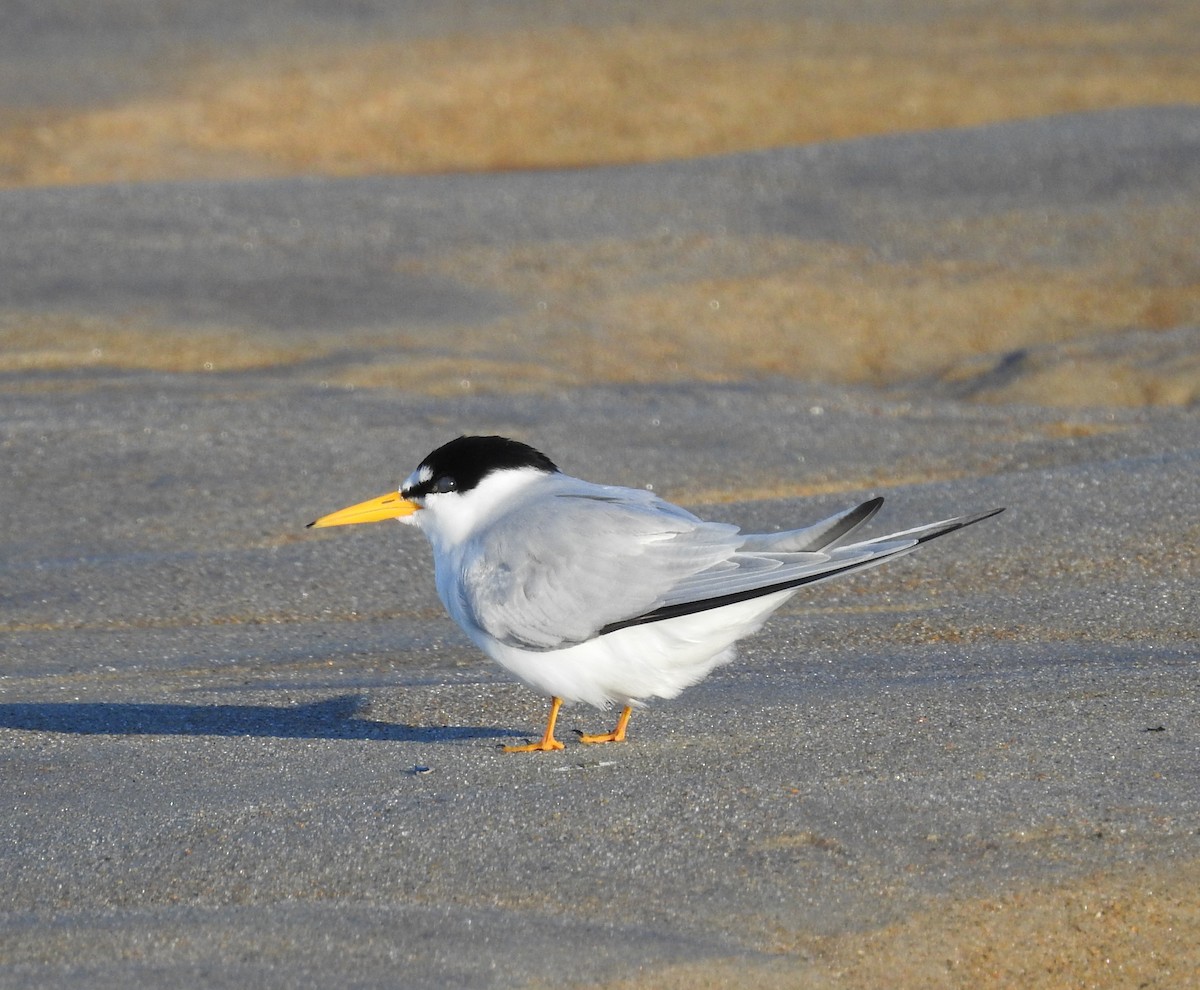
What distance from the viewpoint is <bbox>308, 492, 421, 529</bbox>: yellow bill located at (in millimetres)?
4785

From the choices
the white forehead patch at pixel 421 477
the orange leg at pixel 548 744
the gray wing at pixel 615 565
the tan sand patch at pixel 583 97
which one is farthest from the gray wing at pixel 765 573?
the tan sand patch at pixel 583 97

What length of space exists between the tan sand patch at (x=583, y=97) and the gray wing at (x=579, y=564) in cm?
1062

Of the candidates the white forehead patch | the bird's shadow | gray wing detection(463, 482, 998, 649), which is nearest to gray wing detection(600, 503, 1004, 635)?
gray wing detection(463, 482, 998, 649)

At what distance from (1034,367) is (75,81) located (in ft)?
34.0

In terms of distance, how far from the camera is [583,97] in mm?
16250

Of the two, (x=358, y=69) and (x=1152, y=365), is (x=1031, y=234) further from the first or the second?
(x=358, y=69)

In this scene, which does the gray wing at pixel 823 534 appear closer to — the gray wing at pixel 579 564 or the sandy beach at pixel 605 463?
the gray wing at pixel 579 564

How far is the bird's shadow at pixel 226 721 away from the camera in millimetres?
4938

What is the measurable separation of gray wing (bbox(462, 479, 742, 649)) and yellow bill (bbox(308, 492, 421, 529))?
0.32m

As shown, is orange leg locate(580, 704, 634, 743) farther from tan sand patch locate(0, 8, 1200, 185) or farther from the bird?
tan sand patch locate(0, 8, 1200, 185)

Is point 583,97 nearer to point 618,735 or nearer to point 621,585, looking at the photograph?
point 618,735

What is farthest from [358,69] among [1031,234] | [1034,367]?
[1034,367]

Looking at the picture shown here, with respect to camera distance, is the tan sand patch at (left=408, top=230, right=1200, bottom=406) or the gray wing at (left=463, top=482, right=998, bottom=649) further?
the tan sand patch at (left=408, top=230, right=1200, bottom=406)

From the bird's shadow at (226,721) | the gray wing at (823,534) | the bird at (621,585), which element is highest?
the gray wing at (823,534)
